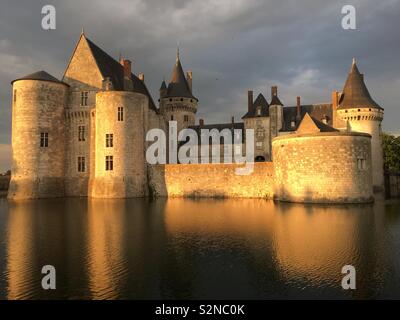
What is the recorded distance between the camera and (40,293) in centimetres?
664

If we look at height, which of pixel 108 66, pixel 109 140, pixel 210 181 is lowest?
pixel 210 181

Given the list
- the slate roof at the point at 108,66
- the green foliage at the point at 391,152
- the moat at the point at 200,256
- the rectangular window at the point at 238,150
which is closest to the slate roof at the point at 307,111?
the rectangular window at the point at 238,150

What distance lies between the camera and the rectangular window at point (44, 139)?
28.1 metres

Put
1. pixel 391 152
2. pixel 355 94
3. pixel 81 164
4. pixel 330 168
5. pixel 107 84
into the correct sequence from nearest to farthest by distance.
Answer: pixel 330 168 < pixel 107 84 < pixel 81 164 < pixel 355 94 < pixel 391 152

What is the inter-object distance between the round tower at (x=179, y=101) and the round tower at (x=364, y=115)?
1791 cm

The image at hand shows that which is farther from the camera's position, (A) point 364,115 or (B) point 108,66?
(A) point 364,115

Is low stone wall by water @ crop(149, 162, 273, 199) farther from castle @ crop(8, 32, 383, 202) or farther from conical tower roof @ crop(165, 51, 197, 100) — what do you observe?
conical tower roof @ crop(165, 51, 197, 100)

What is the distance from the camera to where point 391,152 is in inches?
1682

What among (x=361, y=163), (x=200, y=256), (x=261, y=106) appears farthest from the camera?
(x=261, y=106)

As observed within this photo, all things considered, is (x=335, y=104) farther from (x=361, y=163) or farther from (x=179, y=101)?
(x=179, y=101)

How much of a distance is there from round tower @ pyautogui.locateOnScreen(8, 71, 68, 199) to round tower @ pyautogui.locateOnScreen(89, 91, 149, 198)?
3833 mm

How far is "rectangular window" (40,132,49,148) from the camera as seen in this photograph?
28.1 meters

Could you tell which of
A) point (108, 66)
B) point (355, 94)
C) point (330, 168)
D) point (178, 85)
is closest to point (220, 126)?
point (178, 85)

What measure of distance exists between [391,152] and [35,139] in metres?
40.8
